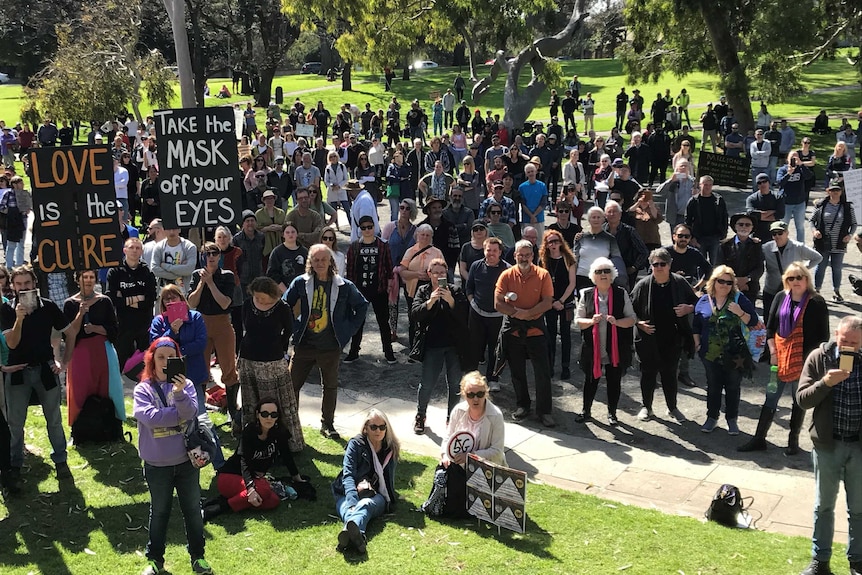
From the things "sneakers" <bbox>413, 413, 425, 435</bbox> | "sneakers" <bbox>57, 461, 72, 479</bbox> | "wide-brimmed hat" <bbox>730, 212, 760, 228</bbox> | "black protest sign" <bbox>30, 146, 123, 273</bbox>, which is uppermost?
"black protest sign" <bbox>30, 146, 123, 273</bbox>

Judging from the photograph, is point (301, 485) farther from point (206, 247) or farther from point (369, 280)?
point (369, 280)

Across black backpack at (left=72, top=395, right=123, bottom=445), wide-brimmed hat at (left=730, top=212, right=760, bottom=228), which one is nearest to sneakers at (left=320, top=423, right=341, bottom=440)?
black backpack at (left=72, top=395, right=123, bottom=445)

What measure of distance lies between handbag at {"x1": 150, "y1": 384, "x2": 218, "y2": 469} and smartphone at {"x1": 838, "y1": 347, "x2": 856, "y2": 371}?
4.20m

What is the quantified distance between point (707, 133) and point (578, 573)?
1041 inches

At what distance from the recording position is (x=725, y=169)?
69.3ft

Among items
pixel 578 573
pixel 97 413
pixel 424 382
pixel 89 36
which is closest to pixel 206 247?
pixel 97 413

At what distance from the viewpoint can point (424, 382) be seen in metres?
10.0

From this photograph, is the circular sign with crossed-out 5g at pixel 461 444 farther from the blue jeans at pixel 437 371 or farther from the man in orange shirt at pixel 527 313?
the man in orange shirt at pixel 527 313

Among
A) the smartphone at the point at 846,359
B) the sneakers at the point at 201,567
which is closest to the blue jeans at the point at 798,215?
the smartphone at the point at 846,359

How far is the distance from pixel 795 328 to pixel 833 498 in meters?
2.37

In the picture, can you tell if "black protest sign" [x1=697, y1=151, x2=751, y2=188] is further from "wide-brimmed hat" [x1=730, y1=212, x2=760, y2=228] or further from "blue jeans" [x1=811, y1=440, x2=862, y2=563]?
"blue jeans" [x1=811, y1=440, x2=862, y2=563]

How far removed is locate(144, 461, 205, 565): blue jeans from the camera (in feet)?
22.0

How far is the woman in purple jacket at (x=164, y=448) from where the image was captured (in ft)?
21.6

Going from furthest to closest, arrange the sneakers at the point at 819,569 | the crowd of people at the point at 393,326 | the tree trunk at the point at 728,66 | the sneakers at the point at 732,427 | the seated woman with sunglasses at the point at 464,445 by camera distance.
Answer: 1. the tree trunk at the point at 728,66
2. the sneakers at the point at 732,427
3. the crowd of people at the point at 393,326
4. the seated woman with sunglasses at the point at 464,445
5. the sneakers at the point at 819,569
